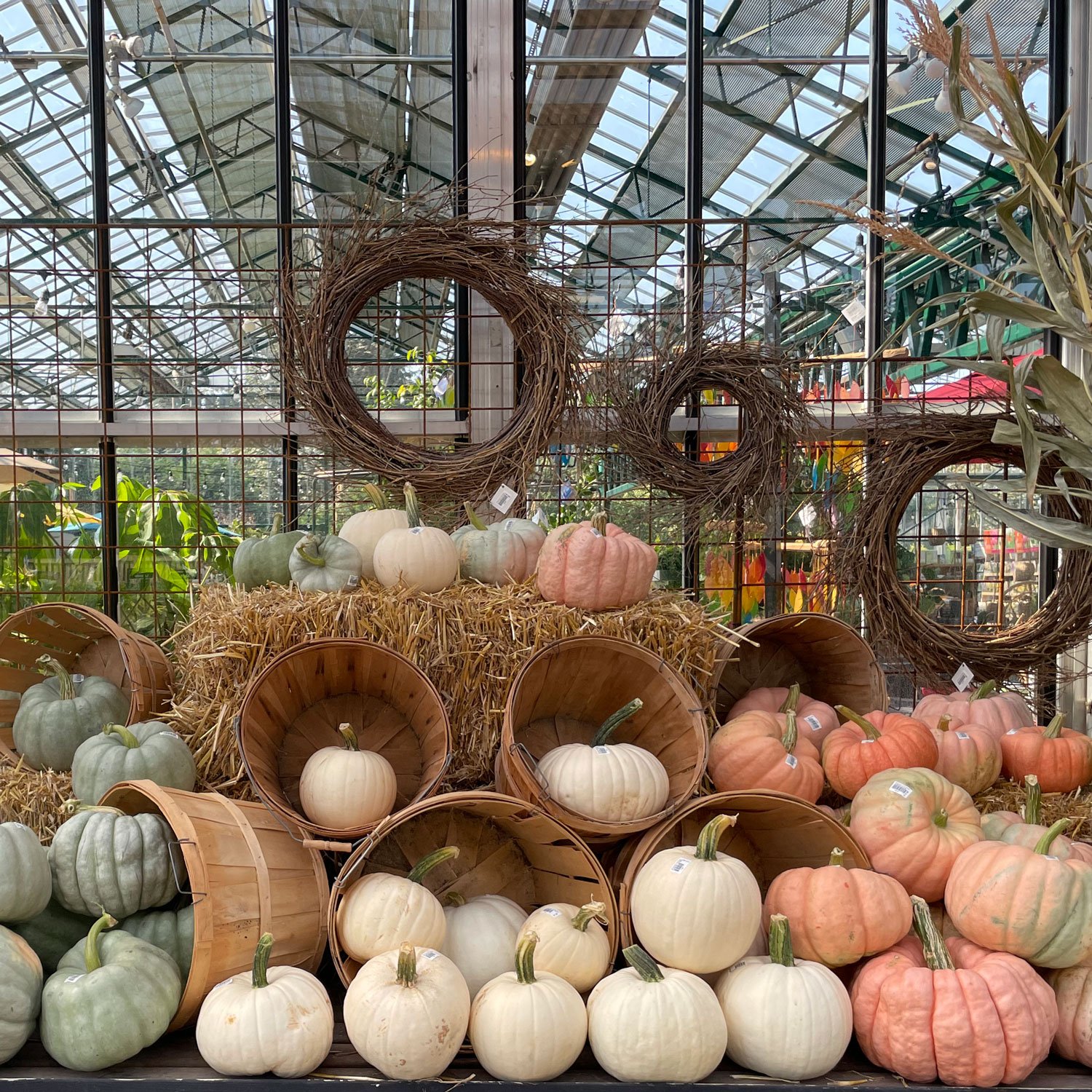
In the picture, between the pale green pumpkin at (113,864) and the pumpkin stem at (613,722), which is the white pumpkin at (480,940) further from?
the pale green pumpkin at (113,864)

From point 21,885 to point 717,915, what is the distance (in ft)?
4.11

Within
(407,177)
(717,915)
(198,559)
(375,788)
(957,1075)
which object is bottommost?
(957,1075)

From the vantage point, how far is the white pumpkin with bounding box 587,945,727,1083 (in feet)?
5.12

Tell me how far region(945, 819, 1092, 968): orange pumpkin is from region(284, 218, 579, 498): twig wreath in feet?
5.46

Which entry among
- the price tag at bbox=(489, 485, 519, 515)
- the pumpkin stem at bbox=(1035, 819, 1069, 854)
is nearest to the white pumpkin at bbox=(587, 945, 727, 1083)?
the pumpkin stem at bbox=(1035, 819, 1069, 854)

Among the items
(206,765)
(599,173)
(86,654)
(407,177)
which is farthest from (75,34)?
(206,765)

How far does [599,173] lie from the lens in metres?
3.89

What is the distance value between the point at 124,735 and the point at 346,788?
1.79 feet

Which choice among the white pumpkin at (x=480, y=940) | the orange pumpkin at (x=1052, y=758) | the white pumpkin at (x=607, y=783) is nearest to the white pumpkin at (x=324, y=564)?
the white pumpkin at (x=607, y=783)

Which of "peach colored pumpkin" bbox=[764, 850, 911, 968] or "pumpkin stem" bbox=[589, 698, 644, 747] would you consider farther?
"pumpkin stem" bbox=[589, 698, 644, 747]

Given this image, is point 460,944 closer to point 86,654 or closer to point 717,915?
point 717,915

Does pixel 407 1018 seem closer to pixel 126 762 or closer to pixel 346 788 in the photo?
pixel 346 788

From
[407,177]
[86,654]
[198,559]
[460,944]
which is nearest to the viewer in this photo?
[460,944]

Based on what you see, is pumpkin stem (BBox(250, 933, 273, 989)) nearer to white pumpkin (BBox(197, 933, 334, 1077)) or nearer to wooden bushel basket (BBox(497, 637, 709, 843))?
white pumpkin (BBox(197, 933, 334, 1077))
